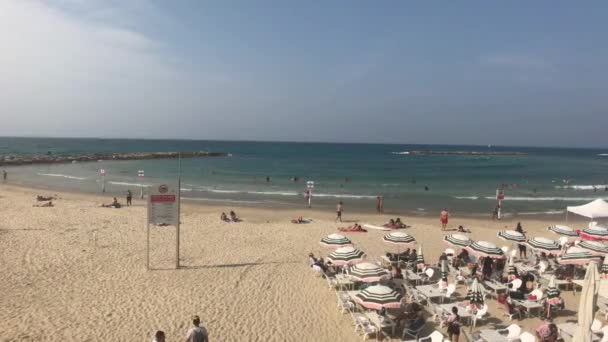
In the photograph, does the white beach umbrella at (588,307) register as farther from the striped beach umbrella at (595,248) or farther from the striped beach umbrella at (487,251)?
the striped beach umbrella at (595,248)

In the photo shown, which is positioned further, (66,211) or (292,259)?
(66,211)

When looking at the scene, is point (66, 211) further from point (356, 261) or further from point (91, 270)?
point (356, 261)

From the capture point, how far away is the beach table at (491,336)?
7701mm

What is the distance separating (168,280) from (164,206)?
88.7 inches

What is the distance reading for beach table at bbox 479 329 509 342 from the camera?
770cm

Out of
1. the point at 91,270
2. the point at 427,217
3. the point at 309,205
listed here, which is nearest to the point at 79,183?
the point at 309,205

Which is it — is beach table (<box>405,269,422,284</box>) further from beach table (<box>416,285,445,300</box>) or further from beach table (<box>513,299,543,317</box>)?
beach table (<box>513,299,543,317</box>)

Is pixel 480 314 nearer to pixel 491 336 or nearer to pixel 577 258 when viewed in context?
pixel 491 336

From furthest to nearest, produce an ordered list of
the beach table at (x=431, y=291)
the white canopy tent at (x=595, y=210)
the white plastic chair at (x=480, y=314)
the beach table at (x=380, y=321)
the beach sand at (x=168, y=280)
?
the white canopy tent at (x=595, y=210), the beach table at (x=431, y=291), the white plastic chair at (x=480, y=314), the beach sand at (x=168, y=280), the beach table at (x=380, y=321)

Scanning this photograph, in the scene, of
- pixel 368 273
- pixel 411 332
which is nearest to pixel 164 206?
pixel 368 273

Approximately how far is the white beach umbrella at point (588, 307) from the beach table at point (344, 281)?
5.76 metres

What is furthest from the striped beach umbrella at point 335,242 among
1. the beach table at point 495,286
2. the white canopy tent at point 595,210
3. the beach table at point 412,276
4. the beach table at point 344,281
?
the white canopy tent at point 595,210

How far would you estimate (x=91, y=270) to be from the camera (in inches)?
464

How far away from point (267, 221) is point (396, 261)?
364 inches
